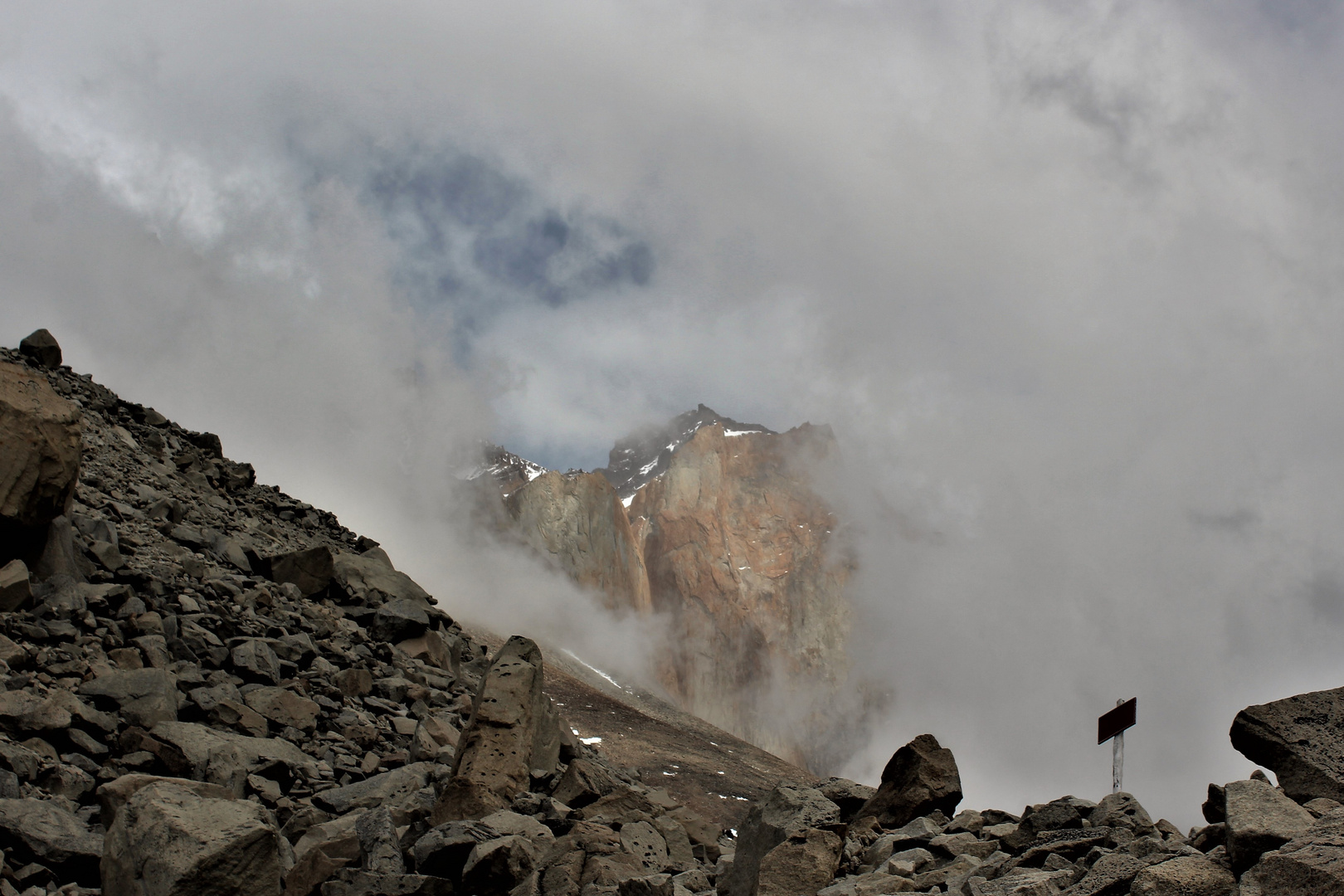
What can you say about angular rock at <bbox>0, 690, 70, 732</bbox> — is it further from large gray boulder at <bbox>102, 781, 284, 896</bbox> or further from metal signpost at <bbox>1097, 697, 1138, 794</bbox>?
metal signpost at <bbox>1097, 697, 1138, 794</bbox>

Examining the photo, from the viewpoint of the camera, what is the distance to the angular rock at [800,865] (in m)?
6.43

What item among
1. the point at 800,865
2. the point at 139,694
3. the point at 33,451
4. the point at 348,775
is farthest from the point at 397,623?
the point at 800,865

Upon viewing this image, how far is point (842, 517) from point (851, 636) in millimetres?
15925

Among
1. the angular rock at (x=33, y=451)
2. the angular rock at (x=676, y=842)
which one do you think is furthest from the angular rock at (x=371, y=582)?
the angular rock at (x=676, y=842)

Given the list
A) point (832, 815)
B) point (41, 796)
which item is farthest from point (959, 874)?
point (41, 796)

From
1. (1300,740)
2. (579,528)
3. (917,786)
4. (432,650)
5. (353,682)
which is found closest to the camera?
(1300,740)

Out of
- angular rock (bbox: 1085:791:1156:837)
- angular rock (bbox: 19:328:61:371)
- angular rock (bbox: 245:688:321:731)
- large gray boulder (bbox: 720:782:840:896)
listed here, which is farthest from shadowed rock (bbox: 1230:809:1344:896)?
angular rock (bbox: 19:328:61:371)

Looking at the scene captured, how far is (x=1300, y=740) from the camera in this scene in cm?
598

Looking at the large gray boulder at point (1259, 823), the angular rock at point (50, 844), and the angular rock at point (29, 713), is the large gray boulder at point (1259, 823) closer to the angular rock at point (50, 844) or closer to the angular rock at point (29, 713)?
the angular rock at point (50, 844)

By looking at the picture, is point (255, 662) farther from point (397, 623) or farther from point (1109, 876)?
point (1109, 876)

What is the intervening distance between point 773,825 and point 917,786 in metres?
2.10

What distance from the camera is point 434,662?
51.3 ft

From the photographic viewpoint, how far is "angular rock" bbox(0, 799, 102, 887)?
6.97 metres

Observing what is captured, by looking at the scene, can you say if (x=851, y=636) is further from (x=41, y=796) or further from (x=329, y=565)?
(x=41, y=796)
